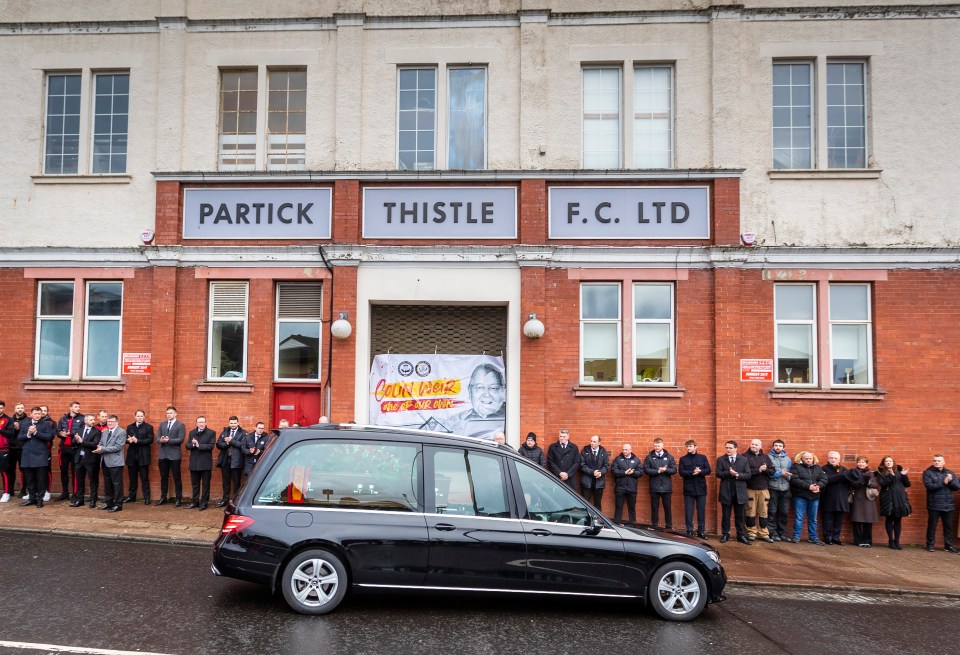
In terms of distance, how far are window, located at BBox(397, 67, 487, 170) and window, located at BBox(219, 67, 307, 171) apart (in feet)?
6.56

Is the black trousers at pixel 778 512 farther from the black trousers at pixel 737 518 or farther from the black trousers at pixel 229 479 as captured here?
Result: the black trousers at pixel 229 479

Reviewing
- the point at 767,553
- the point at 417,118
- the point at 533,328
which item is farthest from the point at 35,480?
the point at 767,553

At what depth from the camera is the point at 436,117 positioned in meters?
12.6

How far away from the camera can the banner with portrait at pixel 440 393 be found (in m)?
12.1

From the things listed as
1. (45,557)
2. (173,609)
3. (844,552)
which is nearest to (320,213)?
(45,557)

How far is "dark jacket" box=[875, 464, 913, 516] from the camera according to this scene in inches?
428

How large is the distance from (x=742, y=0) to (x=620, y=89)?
268 cm

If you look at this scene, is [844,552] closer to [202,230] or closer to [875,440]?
[875,440]

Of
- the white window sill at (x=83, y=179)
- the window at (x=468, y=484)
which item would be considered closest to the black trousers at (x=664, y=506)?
the window at (x=468, y=484)

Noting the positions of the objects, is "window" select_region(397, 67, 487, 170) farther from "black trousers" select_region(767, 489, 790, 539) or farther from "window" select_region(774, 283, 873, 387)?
"black trousers" select_region(767, 489, 790, 539)

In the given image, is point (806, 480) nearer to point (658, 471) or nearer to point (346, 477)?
point (658, 471)

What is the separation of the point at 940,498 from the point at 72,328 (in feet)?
52.2

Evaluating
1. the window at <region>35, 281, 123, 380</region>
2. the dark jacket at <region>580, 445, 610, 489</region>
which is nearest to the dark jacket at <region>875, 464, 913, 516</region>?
the dark jacket at <region>580, 445, 610, 489</region>

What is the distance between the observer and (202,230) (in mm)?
12523
